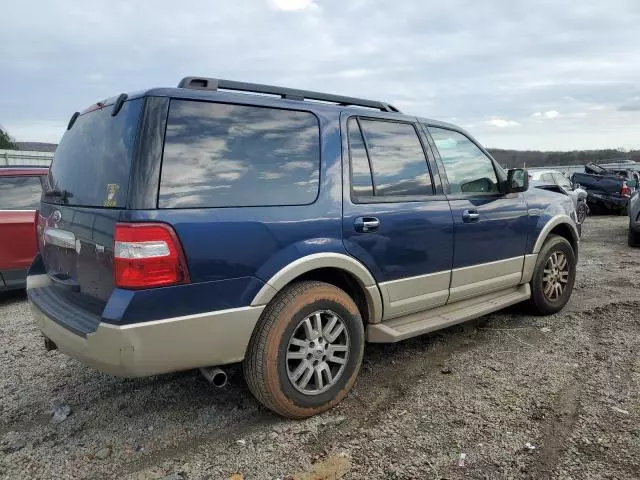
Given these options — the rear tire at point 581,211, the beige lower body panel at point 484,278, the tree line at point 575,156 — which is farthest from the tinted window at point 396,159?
the tree line at point 575,156

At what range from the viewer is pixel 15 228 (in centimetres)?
576

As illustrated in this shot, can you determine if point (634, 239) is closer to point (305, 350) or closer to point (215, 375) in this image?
point (305, 350)

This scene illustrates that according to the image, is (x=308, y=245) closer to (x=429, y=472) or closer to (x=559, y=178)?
(x=429, y=472)

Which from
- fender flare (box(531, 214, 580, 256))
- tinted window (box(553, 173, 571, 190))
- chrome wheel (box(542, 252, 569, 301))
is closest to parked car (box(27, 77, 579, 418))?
fender flare (box(531, 214, 580, 256))

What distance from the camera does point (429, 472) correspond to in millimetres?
2535

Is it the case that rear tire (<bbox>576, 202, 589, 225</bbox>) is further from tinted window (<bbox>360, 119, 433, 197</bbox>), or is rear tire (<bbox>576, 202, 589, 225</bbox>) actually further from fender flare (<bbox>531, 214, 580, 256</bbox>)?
tinted window (<bbox>360, 119, 433, 197</bbox>)

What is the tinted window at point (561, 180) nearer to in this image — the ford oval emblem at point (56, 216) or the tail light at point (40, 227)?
the tail light at point (40, 227)

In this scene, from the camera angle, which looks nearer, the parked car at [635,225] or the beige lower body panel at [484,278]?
the beige lower body panel at [484,278]

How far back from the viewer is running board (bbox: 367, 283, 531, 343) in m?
3.43

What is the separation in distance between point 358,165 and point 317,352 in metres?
1.24

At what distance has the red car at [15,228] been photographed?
572 centimetres

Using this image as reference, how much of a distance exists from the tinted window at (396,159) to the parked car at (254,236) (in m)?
0.01

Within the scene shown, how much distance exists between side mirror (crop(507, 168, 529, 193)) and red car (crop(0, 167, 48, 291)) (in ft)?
16.7

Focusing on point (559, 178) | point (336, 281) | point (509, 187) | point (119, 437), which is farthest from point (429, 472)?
point (559, 178)
